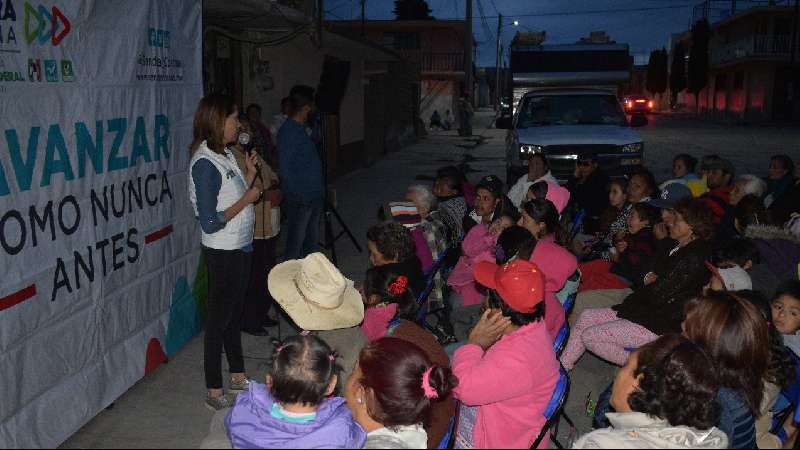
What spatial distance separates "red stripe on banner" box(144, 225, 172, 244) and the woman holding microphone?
2.19 ft

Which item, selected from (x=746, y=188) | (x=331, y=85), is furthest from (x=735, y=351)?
(x=331, y=85)

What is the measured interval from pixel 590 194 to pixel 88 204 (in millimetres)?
5530

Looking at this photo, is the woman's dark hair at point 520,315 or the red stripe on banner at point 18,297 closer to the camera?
the woman's dark hair at point 520,315

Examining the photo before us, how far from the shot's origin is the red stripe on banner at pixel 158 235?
4.79 m

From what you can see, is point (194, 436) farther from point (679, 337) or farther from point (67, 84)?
point (679, 337)

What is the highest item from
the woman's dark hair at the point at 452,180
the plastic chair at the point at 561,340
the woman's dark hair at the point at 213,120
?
the woman's dark hair at the point at 213,120

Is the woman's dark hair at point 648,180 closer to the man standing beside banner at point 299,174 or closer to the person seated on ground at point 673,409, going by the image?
the man standing beside banner at point 299,174

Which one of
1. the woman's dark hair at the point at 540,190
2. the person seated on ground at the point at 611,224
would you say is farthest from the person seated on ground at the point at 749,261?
the woman's dark hair at the point at 540,190

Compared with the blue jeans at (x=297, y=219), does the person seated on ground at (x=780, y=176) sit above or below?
above

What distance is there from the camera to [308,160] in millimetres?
6402

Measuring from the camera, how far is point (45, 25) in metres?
3.73

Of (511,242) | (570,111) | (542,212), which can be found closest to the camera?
(511,242)

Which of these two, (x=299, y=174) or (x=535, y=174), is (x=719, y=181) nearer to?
(x=535, y=174)

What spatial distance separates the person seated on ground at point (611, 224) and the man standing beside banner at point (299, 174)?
2589 mm
